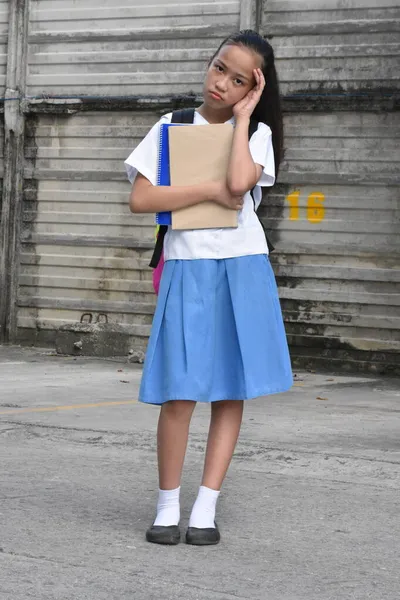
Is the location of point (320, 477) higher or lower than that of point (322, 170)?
lower

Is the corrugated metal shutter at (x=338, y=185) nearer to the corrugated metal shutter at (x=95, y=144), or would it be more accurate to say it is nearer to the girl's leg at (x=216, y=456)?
the corrugated metal shutter at (x=95, y=144)

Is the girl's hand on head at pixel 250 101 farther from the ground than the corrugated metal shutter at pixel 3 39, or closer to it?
closer to it

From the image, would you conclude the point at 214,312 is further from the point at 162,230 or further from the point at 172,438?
the point at 172,438

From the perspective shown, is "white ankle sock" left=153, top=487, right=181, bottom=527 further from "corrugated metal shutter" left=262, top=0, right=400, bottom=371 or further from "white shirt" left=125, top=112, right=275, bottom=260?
"corrugated metal shutter" left=262, top=0, right=400, bottom=371

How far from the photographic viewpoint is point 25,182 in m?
13.3

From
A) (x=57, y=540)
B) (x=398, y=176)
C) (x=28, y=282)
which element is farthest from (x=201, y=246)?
(x=28, y=282)

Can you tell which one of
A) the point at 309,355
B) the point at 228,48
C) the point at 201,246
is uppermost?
the point at 228,48

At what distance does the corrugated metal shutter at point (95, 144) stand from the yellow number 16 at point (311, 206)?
62.5 inches

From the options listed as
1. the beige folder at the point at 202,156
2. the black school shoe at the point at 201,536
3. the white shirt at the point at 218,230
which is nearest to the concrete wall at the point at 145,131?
the white shirt at the point at 218,230

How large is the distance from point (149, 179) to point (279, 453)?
6.78 feet

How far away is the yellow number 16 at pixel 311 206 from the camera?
1184 cm

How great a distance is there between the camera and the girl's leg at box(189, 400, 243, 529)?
3.88 m

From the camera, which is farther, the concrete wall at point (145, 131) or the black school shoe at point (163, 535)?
the concrete wall at point (145, 131)

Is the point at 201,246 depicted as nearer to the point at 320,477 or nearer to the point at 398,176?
the point at 320,477
